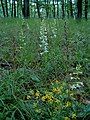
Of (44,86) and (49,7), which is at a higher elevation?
(44,86)

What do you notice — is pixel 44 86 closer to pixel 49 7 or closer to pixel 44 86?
pixel 44 86

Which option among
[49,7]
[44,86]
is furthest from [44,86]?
[49,7]

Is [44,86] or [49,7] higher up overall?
[44,86]

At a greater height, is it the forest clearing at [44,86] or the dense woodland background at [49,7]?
the forest clearing at [44,86]

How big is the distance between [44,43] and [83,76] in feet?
3.45

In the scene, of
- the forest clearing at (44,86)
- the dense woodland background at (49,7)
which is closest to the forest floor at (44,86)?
the forest clearing at (44,86)

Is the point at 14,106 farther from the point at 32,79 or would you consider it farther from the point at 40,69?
→ the point at 40,69

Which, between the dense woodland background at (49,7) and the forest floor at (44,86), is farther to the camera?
the dense woodland background at (49,7)

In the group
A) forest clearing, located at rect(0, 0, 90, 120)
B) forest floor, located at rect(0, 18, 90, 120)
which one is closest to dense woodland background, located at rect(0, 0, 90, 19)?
forest clearing, located at rect(0, 0, 90, 120)

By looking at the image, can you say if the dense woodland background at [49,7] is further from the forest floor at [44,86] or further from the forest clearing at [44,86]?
the forest floor at [44,86]

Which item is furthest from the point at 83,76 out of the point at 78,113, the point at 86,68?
the point at 78,113

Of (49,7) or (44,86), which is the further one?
(49,7)

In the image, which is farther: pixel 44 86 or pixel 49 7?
pixel 49 7

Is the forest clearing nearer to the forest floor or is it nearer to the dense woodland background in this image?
the forest floor
